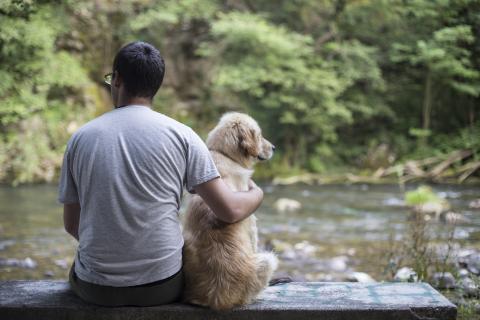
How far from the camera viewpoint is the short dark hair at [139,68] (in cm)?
218

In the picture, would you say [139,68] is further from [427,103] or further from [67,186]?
[427,103]

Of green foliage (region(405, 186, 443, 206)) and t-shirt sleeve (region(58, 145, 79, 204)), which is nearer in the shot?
t-shirt sleeve (region(58, 145, 79, 204))

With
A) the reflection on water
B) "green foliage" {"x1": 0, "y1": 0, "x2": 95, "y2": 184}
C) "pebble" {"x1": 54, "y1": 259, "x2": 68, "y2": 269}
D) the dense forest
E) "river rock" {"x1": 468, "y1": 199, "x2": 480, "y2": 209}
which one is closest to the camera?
"green foliage" {"x1": 0, "y1": 0, "x2": 95, "y2": 184}

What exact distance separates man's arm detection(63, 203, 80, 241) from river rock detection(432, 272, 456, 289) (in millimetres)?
2969

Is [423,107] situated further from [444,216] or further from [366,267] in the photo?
[366,267]

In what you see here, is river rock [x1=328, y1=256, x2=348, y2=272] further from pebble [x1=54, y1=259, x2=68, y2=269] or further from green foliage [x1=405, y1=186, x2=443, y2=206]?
green foliage [x1=405, y1=186, x2=443, y2=206]

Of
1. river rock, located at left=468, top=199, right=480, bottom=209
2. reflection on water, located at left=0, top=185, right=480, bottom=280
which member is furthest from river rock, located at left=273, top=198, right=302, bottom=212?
river rock, located at left=468, top=199, right=480, bottom=209

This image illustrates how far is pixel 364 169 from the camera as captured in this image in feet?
59.1

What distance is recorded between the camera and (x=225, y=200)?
2.25 metres

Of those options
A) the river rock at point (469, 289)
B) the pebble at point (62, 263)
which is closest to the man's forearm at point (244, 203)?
the river rock at point (469, 289)

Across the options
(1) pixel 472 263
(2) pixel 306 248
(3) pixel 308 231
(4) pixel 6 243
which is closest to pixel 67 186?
(1) pixel 472 263

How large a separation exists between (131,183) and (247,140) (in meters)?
0.89

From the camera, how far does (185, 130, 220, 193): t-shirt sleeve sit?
221 cm

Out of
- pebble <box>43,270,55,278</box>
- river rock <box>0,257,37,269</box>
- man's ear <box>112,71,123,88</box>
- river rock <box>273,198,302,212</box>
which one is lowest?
river rock <box>273,198,302,212</box>
